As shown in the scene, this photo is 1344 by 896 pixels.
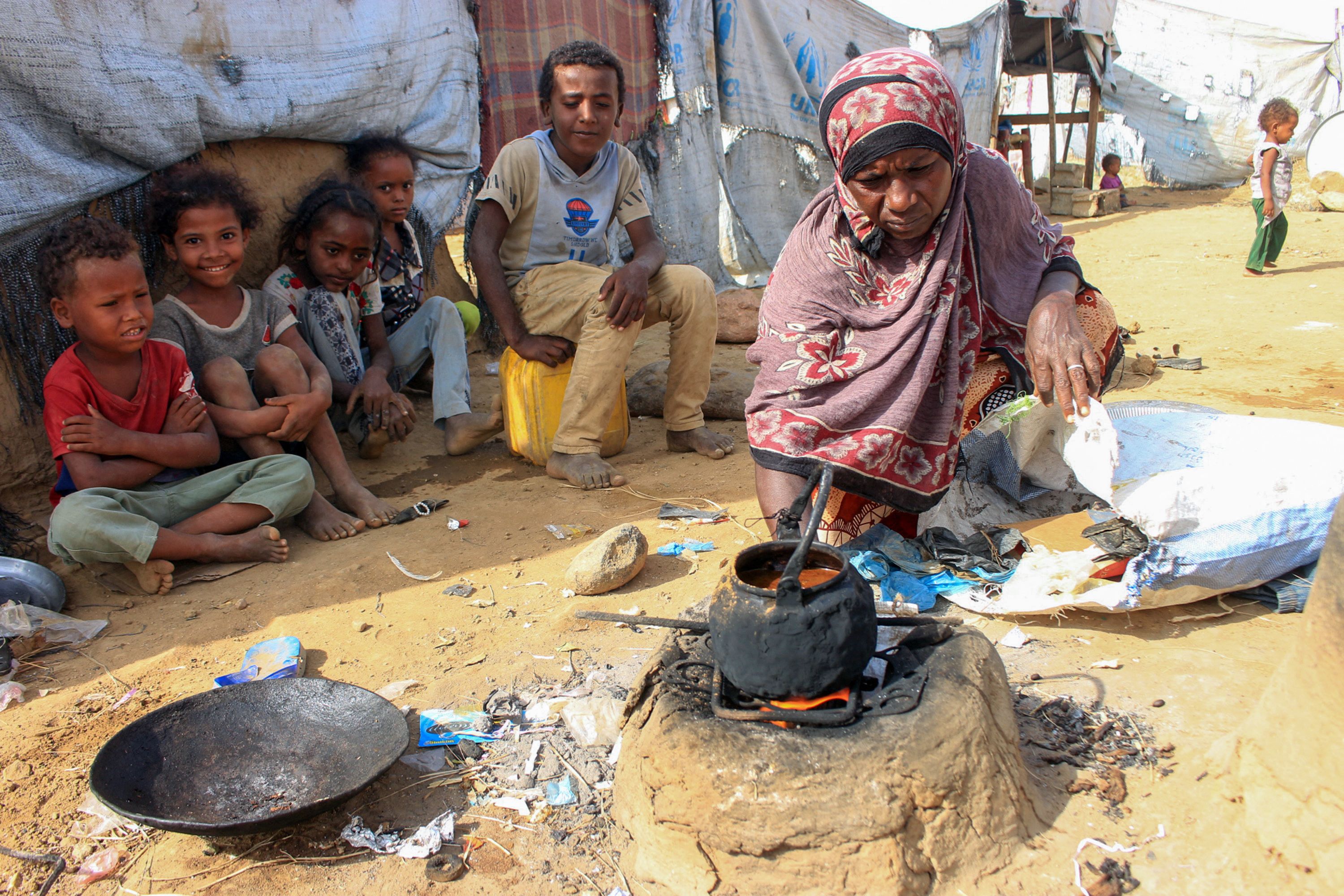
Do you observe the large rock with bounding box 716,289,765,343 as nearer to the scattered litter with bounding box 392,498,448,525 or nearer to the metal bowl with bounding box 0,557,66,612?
the scattered litter with bounding box 392,498,448,525

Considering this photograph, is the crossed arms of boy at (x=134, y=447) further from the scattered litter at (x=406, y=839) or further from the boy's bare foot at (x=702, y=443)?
the boy's bare foot at (x=702, y=443)

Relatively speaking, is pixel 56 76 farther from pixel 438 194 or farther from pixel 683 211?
pixel 683 211

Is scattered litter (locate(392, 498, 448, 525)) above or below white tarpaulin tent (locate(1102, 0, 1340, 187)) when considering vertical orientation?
below

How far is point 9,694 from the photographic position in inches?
90.9

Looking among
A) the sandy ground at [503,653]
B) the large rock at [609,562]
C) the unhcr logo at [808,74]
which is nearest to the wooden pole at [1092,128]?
the unhcr logo at [808,74]

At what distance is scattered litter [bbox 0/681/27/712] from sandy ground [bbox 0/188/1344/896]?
2 cm

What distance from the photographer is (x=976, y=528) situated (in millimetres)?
2855

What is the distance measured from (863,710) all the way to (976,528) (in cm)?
142

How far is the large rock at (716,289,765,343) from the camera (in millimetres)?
6074

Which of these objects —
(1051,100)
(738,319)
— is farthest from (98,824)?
(1051,100)

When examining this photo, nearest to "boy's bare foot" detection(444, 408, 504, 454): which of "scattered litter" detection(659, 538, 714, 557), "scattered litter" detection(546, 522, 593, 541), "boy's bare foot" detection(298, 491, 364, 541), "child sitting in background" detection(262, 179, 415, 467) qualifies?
"child sitting in background" detection(262, 179, 415, 467)

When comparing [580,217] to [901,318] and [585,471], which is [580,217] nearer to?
[585,471]

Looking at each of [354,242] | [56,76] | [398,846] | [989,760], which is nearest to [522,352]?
[354,242]

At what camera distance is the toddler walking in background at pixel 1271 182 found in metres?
7.43
